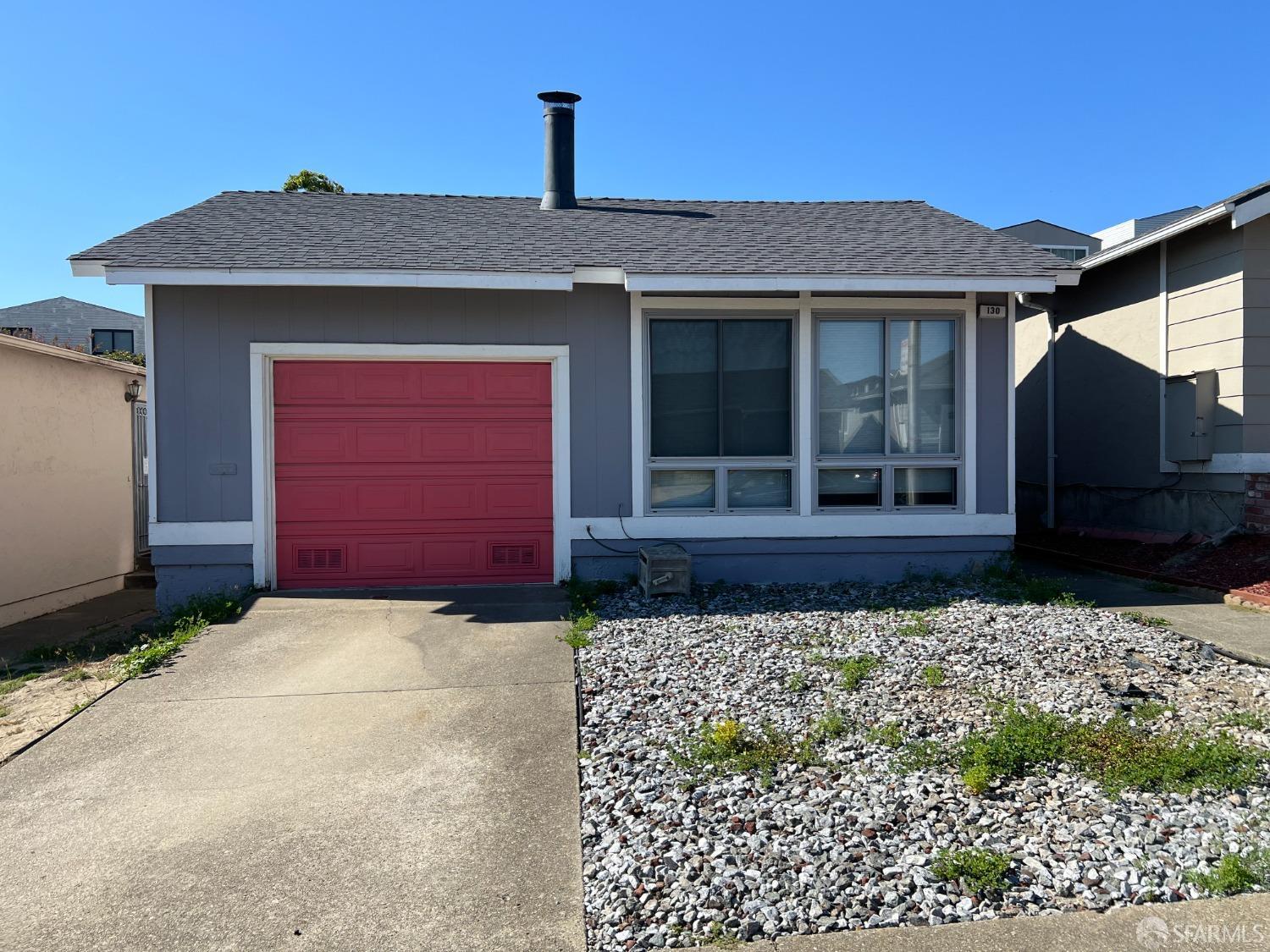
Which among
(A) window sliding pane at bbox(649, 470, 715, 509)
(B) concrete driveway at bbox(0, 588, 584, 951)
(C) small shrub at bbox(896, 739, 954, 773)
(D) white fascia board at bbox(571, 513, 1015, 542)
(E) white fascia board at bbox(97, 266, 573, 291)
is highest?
(E) white fascia board at bbox(97, 266, 573, 291)

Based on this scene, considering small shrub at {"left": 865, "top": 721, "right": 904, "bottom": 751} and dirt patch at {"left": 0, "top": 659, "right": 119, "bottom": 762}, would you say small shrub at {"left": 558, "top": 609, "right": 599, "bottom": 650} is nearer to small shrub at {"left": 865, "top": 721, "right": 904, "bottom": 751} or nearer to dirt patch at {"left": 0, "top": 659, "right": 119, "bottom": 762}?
small shrub at {"left": 865, "top": 721, "right": 904, "bottom": 751}

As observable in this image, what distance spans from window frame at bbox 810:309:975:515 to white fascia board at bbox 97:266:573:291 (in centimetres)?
257

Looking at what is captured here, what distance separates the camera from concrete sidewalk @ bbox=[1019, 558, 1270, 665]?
5.79 m

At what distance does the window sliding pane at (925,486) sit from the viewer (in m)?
8.09

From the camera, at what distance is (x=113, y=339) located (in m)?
29.4

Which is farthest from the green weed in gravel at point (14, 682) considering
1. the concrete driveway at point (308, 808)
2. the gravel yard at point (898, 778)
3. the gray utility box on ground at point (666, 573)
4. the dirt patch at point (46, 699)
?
the gray utility box on ground at point (666, 573)

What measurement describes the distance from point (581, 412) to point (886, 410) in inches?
115

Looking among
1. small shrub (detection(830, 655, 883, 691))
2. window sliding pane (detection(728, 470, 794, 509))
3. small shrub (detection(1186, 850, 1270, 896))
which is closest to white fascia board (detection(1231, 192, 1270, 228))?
window sliding pane (detection(728, 470, 794, 509))

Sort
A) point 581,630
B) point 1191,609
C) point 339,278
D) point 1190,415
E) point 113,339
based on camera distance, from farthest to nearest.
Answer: point 113,339 < point 1190,415 < point 339,278 < point 1191,609 < point 581,630

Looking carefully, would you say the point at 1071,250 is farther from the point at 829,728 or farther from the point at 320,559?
the point at 829,728

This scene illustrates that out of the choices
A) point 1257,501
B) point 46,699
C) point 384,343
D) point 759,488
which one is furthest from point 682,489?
point 1257,501

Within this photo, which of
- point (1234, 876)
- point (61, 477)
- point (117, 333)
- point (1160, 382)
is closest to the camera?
point (1234, 876)

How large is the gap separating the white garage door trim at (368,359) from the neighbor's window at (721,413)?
84 cm

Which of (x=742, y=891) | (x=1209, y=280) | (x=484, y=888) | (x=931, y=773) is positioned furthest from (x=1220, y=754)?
(x=1209, y=280)
